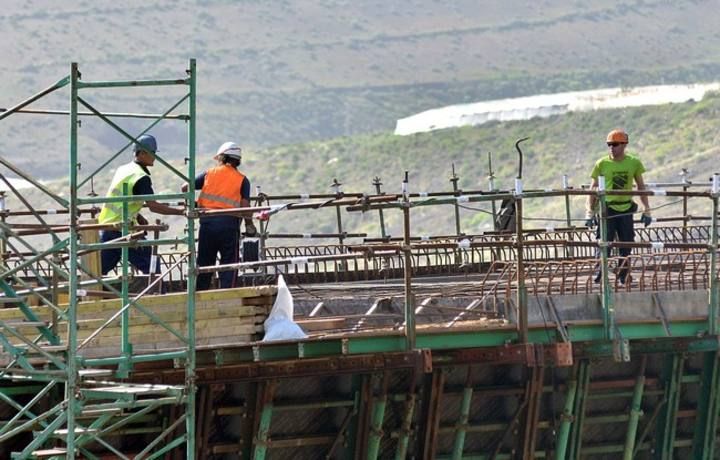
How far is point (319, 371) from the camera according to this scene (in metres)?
18.8

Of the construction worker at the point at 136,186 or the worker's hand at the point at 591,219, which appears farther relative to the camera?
the worker's hand at the point at 591,219

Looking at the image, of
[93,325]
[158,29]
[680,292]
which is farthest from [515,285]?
[158,29]

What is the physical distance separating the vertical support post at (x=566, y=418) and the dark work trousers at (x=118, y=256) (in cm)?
481

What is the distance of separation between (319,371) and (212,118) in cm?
10493

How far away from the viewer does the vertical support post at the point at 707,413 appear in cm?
2247

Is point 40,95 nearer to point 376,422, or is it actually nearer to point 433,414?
point 376,422

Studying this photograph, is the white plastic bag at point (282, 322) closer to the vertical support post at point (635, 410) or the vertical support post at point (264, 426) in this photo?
the vertical support post at point (264, 426)

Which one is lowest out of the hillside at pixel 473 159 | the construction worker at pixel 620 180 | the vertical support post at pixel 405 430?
the vertical support post at pixel 405 430

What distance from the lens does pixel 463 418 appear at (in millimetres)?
20609

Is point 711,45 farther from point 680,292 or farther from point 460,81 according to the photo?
point 680,292

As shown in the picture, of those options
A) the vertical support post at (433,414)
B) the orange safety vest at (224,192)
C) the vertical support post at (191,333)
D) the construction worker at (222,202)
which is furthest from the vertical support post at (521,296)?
the vertical support post at (191,333)

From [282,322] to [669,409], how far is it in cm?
574

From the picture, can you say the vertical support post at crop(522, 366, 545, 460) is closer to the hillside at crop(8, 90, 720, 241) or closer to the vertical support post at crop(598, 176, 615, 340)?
the vertical support post at crop(598, 176, 615, 340)

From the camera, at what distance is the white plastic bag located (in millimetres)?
18391
